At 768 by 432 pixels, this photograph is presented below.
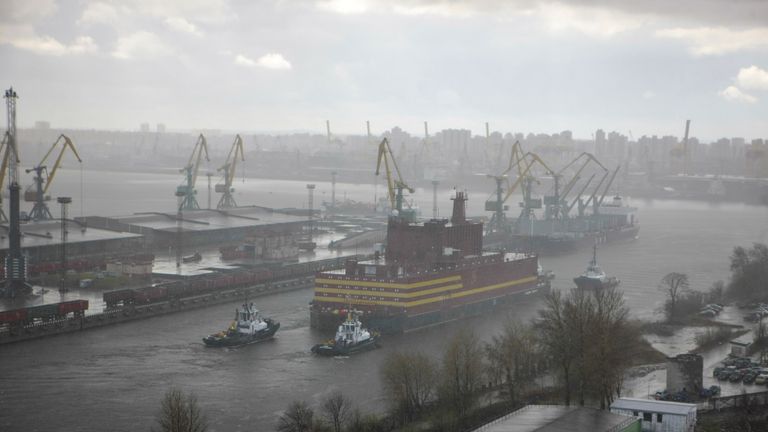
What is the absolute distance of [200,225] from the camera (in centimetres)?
2764

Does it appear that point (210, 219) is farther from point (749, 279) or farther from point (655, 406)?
point (655, 406)

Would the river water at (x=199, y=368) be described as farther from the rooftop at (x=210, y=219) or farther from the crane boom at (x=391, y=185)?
the rooftop at (x=210, y=219)

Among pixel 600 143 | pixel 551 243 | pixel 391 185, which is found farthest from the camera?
pixel 600 143

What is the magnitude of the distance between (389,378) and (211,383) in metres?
2.31

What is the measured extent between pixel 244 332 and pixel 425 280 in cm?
303

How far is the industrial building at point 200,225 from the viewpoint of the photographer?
2566cm

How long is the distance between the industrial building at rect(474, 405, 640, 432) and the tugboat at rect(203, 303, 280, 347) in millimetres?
5458

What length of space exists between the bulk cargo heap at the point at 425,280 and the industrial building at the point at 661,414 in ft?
19.1

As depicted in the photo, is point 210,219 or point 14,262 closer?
point 14,262

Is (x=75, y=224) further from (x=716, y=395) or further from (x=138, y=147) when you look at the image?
(x=138, y=147)

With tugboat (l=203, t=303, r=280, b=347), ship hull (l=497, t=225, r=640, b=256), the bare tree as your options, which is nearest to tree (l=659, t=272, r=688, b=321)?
the bare tree

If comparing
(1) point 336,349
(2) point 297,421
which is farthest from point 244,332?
(2) point 297,421

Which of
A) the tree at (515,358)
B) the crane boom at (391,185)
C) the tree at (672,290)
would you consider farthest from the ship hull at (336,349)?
the crane boom at (391,185)

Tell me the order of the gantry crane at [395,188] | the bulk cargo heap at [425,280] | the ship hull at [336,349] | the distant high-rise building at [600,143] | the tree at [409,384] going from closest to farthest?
the tree at [409,384] → the ship hull at [336,349] → the bulk cargo heap at [425,280] → the gantry crane at [395,188] → the distant high-rise building at [600,143]
